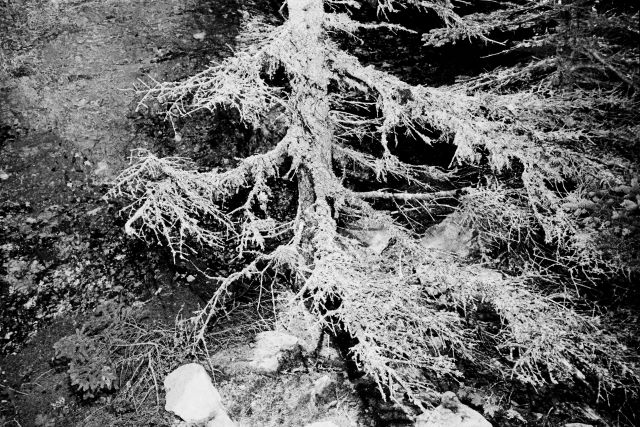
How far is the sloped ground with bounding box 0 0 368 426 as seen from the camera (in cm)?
401

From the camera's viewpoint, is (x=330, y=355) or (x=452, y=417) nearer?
(x=452, y=417)

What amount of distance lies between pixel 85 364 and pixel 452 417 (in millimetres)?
3844

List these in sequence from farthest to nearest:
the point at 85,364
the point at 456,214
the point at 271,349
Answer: the point at 456,214
the point at 271,349
the point at 85,364

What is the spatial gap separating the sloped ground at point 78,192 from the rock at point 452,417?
790mm

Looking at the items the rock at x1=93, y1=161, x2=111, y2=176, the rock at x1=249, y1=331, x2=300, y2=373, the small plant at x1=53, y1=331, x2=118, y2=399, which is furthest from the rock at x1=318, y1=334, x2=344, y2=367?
the rock at x1=93, y1=161, x2=111, y2=176

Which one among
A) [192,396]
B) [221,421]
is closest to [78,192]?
[192,396]

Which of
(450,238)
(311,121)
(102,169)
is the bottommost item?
(450,238)

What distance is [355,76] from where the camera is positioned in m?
5.12

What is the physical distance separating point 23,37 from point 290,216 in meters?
4.95

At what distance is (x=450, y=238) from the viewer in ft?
18.3

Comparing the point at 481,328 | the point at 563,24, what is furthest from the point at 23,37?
the point at 481,328

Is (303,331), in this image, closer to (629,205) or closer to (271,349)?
(271,349)

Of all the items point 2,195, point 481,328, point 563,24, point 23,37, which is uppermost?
point 563,24

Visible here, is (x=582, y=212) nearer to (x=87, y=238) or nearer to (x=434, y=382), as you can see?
(x=434, y=382)
